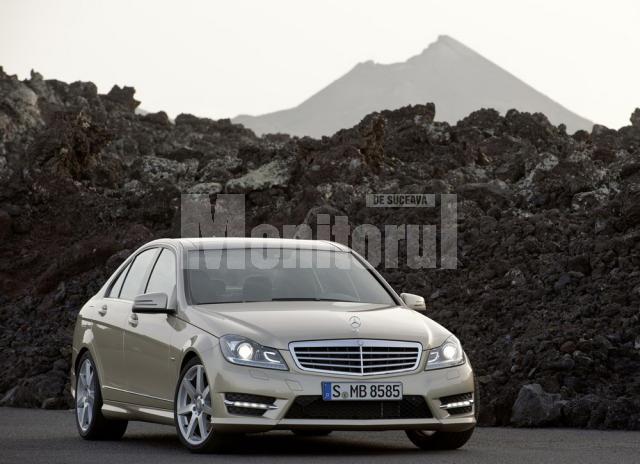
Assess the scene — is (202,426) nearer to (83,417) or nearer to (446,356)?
(446,356)

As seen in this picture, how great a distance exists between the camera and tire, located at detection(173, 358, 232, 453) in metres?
10.7

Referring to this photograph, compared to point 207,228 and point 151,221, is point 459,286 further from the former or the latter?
point 151,221

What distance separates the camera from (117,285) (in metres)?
13.2

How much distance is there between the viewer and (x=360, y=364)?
34.9 ft

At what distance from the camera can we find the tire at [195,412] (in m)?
10.7

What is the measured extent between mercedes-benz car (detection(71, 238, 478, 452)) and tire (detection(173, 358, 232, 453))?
0.4 inches

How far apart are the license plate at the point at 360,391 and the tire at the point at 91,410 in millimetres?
3026

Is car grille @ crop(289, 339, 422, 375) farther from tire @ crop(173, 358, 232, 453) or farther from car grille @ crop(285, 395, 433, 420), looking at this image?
tire @ crop(173, 358, 232, 453)

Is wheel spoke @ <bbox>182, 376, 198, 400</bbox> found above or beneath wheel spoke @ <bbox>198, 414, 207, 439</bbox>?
above

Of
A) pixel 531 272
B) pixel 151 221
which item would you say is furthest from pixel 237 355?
pixel 151 221

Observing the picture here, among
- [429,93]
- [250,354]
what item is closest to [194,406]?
[250,354]

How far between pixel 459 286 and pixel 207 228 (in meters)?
7.37

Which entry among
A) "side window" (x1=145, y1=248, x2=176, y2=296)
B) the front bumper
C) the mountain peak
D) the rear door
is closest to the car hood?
the front bumper

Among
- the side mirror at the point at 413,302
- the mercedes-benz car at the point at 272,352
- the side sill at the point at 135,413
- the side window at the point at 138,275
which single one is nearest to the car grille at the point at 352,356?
the mercedes-benz car at the point at 272,352
